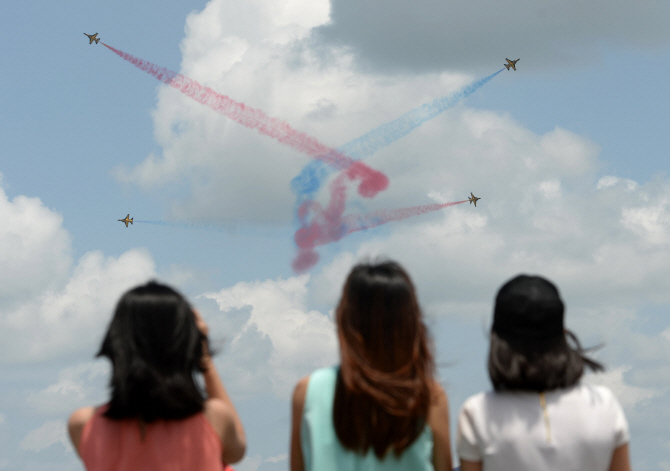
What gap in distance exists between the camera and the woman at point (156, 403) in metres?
9.16

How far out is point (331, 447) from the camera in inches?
368

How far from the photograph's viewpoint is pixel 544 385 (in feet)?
31.1

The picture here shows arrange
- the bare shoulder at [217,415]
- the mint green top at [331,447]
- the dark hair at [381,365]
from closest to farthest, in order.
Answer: the dark hair at [381,365] → the mint green top at [331,447] → the bare shoulder at [217,415]

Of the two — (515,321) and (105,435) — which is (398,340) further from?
(105,435)

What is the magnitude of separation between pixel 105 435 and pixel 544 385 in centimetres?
526

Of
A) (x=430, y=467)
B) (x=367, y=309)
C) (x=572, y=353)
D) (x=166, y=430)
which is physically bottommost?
(x=430, y=467)

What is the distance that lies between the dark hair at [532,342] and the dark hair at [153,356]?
3.59 metres

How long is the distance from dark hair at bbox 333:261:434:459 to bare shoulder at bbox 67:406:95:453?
9.78ft

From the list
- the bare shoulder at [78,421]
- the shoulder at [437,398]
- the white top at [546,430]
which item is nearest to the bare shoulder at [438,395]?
the shoulder at [437,398]

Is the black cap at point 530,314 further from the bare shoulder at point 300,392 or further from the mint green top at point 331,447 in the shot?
the bare shoulder at point 300,392

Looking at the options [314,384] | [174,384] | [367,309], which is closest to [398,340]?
[367,309]

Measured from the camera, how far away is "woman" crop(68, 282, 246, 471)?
916 centimetres

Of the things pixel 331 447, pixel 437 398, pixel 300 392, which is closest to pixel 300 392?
pixel 300 392

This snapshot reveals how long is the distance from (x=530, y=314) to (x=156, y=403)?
447 centimetres
